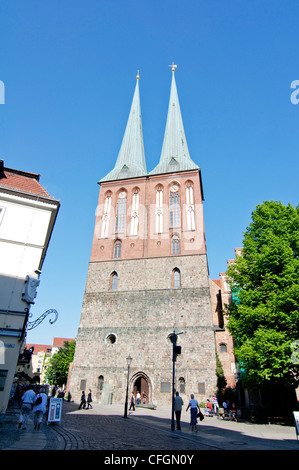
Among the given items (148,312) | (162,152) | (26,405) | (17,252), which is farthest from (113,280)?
(26,405)

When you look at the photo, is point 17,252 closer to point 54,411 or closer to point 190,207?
point 54,411

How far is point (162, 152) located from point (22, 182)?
2310 centimetres

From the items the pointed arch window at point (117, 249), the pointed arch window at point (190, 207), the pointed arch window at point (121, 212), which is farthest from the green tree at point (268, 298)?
the pointed arch window at point (121, 212)

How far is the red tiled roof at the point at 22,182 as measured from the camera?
51.1 ft

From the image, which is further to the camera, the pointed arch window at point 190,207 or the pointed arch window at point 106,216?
the pointed arch window at point 106,216

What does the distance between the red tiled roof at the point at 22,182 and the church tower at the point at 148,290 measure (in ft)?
44.2

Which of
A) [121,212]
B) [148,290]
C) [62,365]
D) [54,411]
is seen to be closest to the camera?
[54,411]

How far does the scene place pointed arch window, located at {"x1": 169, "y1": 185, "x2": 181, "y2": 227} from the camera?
29.8 m

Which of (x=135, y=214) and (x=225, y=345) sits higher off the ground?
(x=135, y=214)

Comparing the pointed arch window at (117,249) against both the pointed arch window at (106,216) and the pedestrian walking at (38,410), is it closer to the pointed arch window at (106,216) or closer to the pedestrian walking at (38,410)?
the pointed arch window at (106,216)

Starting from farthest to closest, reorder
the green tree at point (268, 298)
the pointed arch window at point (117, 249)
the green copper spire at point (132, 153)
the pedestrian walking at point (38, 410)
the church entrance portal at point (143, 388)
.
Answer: the green copper spire at point (132, 153)
the pointed arch window at point (117, 249)
the church entrance portal at point (143, 388)
the green tree at point (268, 298)
the pedestrian walking at point (38, 410)

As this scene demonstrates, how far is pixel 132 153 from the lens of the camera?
37.2 meters

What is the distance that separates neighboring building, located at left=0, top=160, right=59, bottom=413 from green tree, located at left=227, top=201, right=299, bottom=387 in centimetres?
1112

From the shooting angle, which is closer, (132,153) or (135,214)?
(135,214)
